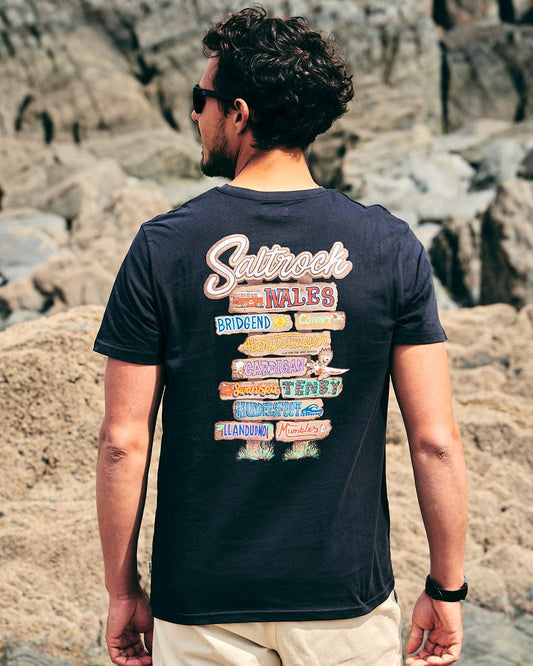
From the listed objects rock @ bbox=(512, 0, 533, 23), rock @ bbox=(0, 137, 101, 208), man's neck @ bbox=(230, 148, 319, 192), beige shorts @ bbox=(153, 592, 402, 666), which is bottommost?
beige shorts @ bbox=(153, 592, 402, 666)

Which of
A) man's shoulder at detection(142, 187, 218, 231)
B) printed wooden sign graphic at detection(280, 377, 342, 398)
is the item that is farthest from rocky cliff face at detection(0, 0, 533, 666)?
man's shoulder at detection(142, 187, 218, 231)

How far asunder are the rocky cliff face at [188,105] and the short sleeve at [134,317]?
8530mm

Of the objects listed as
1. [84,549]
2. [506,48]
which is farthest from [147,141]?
[84,549]

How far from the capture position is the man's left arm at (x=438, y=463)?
154 cm

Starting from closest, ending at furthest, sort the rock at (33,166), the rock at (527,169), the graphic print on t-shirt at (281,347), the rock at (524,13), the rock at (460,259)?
1. the graphic print on t-shirt at (281,347)
2. the rock at (460,259)
3. the rock at (527,169)
4. the rock at (33,166)
5. the rock at (524,13)

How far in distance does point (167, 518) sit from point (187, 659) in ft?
0.84

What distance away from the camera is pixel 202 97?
1569 mm

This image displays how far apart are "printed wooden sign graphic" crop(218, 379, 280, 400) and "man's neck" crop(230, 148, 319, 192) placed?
0.36 m

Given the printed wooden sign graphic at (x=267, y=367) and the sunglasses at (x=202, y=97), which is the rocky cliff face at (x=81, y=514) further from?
the sunglasses at (x=202, y=97)

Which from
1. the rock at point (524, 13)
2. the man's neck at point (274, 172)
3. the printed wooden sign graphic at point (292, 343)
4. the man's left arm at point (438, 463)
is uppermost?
the rock at point (524, 13)

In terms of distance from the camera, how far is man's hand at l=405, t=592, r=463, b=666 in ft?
5.34

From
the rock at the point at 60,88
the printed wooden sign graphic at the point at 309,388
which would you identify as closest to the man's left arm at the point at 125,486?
the printed wooden sign graphic at the point at 309,388

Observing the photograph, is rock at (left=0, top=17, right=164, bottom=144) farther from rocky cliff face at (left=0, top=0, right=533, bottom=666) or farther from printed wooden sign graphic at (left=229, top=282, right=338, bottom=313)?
printed wooden sign graphic at (left=229, top=282, right=338, bottom=313)

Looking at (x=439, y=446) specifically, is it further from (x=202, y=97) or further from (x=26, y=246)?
(x=26, y=246)
